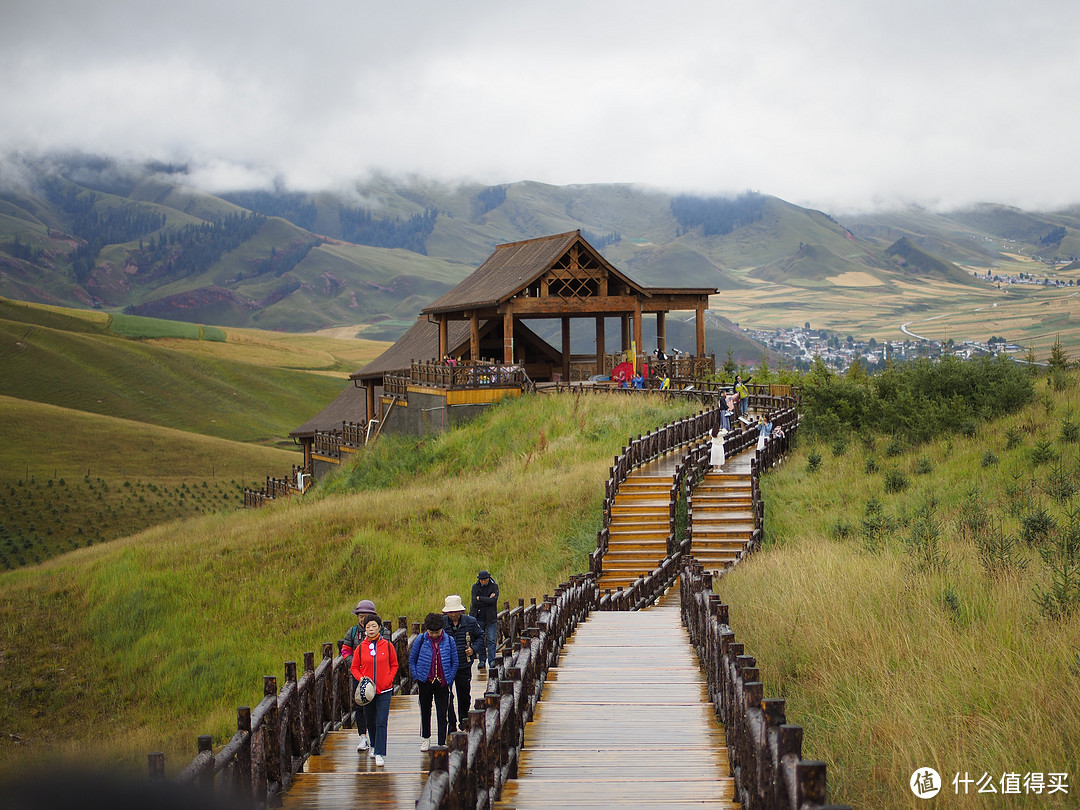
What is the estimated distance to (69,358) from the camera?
115 meters

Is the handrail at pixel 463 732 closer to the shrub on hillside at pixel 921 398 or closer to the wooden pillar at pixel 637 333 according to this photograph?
the shrub on hillside at pixel 921 398

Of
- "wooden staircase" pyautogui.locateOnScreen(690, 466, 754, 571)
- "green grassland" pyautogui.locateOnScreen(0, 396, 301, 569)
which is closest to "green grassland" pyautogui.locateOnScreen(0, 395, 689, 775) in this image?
"wooden staircase" pyautogui.locateOnScreen(690, 466, 754, 571)

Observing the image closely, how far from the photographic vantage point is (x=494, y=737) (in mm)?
6590

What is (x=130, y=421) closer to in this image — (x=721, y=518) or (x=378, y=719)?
(x=721, y=518)

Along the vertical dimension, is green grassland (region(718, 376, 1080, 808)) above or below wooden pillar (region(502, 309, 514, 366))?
below

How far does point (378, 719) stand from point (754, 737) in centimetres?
384

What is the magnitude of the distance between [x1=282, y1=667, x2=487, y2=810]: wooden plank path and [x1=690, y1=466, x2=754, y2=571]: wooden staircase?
10.3 metres

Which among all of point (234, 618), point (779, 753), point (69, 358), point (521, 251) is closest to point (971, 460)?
point (234, 618)

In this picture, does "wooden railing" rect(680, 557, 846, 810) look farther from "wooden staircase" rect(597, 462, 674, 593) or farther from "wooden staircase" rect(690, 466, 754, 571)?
"wooden staircase" rect(690, 466, 754, 571)

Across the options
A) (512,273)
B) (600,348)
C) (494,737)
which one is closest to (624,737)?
(494,737)

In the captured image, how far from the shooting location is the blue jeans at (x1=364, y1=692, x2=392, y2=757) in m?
8.42

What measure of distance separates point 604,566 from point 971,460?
30.9ft

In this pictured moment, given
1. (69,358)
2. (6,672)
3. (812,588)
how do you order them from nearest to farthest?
(812,588), (6,672), (69,358)

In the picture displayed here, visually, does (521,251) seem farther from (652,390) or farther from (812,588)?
(812,588)
